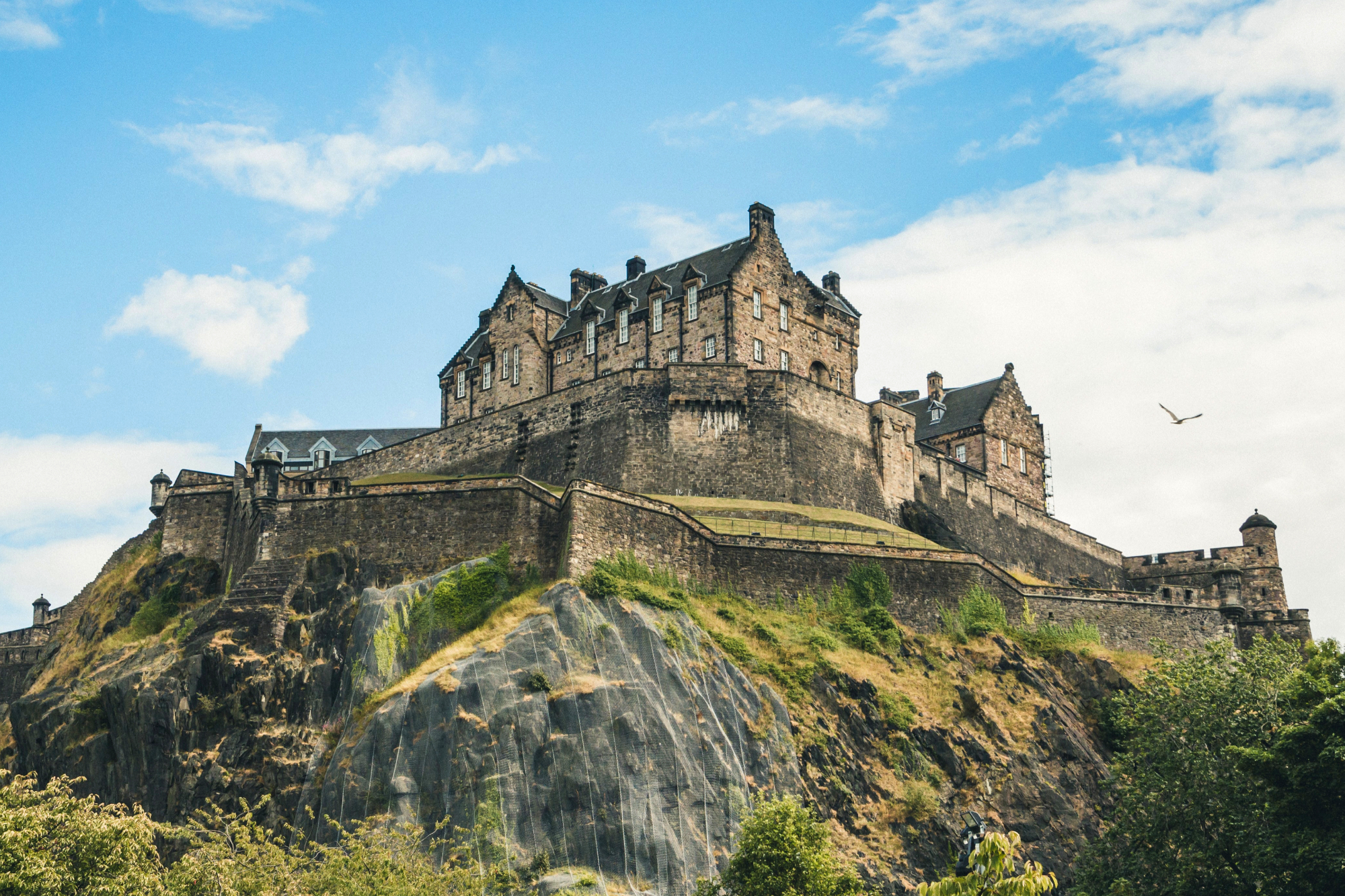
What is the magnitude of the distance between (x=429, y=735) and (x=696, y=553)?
557 inches

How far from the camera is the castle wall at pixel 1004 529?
72.8 meters

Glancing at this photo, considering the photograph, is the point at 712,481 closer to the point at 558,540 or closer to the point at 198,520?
the point at 558,540

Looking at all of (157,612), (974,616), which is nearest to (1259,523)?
(974,616)

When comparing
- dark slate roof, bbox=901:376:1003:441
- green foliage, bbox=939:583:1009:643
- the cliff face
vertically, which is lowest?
the cliff face

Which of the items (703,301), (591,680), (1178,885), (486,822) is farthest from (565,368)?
(1178,885)

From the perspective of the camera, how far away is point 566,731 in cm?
4456

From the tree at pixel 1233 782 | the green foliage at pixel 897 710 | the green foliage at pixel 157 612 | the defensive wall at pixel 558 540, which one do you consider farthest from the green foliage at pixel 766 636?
the green foliage at pixel 157 612

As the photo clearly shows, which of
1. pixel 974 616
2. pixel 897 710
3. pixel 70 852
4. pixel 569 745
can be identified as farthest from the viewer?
pixel 974 616

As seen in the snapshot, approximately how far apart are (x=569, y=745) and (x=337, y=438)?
5139cm

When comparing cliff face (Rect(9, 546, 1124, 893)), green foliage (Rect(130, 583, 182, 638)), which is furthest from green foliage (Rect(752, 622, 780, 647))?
green foliage (Rect(130, 583, 182, 638))

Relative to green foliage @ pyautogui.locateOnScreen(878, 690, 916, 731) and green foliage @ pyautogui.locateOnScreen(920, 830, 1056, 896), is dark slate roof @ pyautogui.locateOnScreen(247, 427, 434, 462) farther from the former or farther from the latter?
green foliage @ pyautogui.locateOnScreen(920, 830, 1056, 896)

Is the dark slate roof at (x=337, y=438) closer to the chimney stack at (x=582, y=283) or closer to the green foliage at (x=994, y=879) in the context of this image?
the chimney stack at (x=582, y=283)

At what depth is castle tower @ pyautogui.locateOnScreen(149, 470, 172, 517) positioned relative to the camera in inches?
2773

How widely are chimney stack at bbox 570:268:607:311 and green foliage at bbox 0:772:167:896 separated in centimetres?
5237
